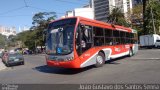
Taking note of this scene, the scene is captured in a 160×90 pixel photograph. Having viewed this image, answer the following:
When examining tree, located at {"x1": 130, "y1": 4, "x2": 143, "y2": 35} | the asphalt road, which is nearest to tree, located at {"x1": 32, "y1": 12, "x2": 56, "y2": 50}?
tree, located at {"x1": 130, "y1": 4, "x2": 143, "y2": 35}

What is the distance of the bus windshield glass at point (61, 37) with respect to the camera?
14.1 metres

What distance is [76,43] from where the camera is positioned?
14.0 meters

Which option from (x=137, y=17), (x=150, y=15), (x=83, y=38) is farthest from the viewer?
(x=137, y=17)

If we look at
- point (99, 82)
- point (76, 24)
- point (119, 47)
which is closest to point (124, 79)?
point (99, 82)

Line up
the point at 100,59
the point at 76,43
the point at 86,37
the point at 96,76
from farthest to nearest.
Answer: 1. the point at 100,59
2. the point at 86,37
3. the point at 76,43
4. the point at 96,76

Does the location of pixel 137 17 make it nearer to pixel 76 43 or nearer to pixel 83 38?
pixel 83 38

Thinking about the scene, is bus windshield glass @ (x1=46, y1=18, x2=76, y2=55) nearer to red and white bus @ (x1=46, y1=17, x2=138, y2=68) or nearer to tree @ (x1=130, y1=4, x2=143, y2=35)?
red and white bus @ (x1=46, y1=17, x2=138, y2=68)

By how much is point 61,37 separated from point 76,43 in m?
1.01

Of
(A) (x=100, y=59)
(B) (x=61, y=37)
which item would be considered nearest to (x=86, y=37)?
(B) (x=61, y=37)

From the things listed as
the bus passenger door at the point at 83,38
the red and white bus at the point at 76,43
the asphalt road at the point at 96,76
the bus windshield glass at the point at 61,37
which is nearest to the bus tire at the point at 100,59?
the red and white bus at the point at 76,43

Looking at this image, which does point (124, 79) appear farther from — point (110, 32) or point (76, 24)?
point (110, 32)

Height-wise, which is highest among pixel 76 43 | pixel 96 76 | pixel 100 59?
pixel 76 43

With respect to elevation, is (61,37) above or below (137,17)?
below

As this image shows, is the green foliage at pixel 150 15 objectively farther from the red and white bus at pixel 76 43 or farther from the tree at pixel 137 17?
the red and white bus at pixel 76 43
